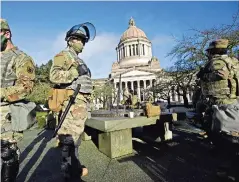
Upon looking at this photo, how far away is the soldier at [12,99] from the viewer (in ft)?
7.52

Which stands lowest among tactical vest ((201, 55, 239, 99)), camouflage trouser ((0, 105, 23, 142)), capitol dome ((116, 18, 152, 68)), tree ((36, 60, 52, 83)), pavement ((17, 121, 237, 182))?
pavement ((17, 121, 237, 182))

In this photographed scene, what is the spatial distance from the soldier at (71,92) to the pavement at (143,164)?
0.45m

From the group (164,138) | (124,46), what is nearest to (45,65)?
(124,46)

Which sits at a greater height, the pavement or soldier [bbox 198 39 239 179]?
soldier [bbox 198 39 239 179]

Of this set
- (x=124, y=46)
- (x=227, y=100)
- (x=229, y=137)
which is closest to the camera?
(x=229, y=137)

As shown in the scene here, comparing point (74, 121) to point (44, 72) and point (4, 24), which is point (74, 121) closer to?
point (4, 24)

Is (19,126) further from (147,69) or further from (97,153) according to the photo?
(147,69)

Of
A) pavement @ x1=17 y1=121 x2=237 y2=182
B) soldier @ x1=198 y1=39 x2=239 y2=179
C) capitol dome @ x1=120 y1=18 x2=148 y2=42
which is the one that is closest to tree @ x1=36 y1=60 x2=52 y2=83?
capitol dome @ x1=120 y1=18 x2=148 y2=42

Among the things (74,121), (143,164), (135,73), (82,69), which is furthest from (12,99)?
(135,73)

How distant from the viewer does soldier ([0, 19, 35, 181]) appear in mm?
2293

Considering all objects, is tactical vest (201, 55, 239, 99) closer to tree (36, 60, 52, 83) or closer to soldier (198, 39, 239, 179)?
soldier (198, 39, 239, 179)

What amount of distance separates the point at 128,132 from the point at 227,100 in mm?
2237

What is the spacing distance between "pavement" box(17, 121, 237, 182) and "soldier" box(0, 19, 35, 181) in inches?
44.5

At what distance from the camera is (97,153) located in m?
4.90
